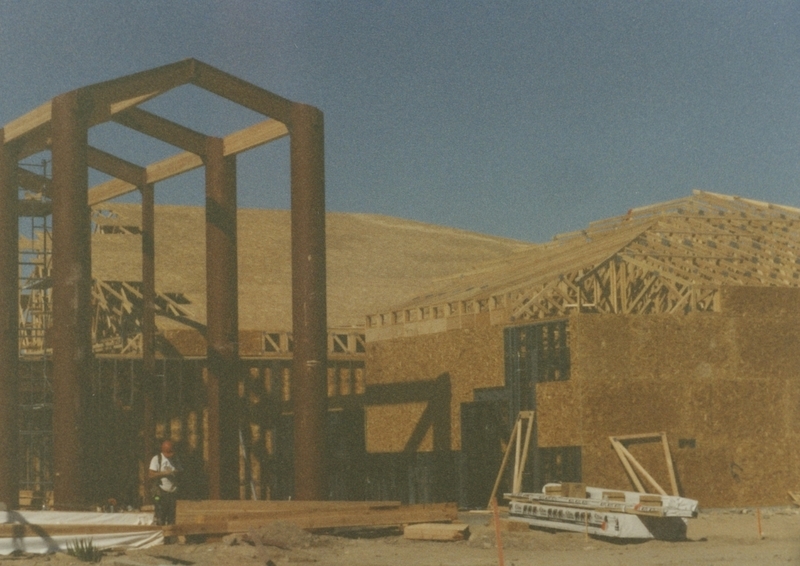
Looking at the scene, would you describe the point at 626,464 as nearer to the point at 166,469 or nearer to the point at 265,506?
the point at 265,506

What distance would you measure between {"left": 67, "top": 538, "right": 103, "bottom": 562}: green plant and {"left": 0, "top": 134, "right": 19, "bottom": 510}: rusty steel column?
585 cm

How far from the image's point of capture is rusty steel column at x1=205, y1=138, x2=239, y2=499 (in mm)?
21797

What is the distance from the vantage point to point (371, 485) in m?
27.1

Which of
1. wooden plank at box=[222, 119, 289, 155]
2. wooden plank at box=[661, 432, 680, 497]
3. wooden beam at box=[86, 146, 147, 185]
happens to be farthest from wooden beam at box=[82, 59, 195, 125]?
wooden plank at box=[661, 432, 680, 497]

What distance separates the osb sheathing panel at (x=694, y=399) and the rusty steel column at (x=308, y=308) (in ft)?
16.6

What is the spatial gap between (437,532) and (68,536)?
483 cm

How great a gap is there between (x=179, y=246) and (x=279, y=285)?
7584 millimetres

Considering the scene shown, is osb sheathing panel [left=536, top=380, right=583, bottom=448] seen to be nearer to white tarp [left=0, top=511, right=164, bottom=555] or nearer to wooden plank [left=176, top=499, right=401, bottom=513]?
wooden plank [left=176, top=499, right=401, bottom=513]

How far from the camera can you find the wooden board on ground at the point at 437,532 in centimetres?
1628

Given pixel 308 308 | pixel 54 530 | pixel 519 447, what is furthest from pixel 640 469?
pixel 54 530

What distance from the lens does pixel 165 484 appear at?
17484 millimetres

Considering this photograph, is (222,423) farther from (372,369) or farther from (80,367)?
(372,369)

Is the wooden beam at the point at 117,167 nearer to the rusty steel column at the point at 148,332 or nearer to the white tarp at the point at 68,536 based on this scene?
the rusty steel column at the point at 148,332

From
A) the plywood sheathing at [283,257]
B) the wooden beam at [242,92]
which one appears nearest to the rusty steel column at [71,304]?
the wooden beam at [242,92]
